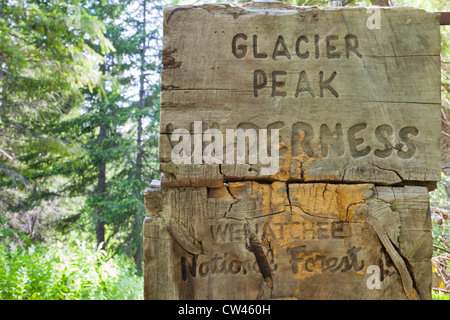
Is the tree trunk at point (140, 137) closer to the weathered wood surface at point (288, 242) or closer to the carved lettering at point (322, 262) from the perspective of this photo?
the weathered wood surface at point (288, 242)

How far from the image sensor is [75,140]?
7.91 m

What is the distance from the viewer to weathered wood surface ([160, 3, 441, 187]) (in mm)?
1658

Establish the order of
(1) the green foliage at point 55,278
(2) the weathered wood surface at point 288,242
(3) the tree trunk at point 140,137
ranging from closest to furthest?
(2) the weathered wood surface at point 288,242
(1) the green foliage at point 55,278
(3) the tree trunk at point 140,137

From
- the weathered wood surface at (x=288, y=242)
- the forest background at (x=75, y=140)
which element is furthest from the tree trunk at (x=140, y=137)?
the weathered wood surface at (x=288, y=242)

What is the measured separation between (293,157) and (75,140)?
7.30 metres

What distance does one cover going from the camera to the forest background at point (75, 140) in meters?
4.09

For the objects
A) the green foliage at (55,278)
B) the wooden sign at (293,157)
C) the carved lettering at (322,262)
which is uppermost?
the wooden sign at (293,157)

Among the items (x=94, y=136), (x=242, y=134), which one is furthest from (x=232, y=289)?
(x=94, y=136)

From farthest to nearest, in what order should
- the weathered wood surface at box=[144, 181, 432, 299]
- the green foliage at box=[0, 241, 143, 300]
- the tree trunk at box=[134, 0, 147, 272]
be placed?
the tree trunk at box=[134, 0, 147, 272] → the green foliage at box=[0, 241, 143, 300] → the weathered wood surface at box=[144, 181, 432, 299]

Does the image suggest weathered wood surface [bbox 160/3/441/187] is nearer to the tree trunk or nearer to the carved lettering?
the carved lettering

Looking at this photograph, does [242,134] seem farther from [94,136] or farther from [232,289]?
[94,136]

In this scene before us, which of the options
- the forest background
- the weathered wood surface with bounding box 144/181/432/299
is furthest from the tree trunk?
the weathered wood surface with bounding box 144/181/432/299

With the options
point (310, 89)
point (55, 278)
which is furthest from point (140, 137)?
point (310, 89)

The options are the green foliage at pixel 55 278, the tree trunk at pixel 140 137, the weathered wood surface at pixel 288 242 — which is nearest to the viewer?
the weathered wood surface at pixel 288 242
